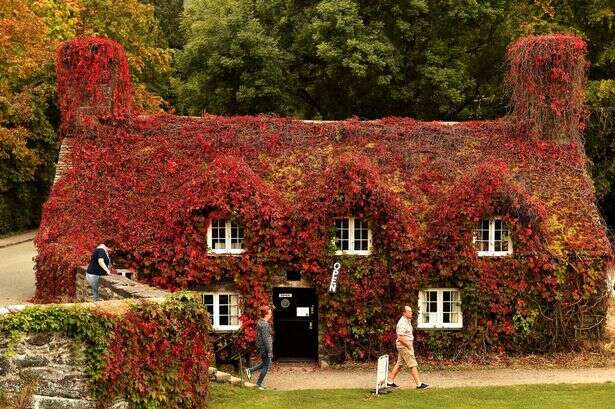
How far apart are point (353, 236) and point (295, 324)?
3.31 meters

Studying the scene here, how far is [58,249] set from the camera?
89.4 feet

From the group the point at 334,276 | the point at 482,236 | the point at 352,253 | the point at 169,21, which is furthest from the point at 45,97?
the point at 482,236

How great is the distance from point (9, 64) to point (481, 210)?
21.5m

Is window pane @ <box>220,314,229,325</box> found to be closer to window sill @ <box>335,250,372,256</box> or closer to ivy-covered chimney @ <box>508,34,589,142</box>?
window sill @ <box>335,250,372,256</box>

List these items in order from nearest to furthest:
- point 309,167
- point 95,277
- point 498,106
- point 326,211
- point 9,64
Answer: point 95,277
point 326,211
point 309,167
point 9,64
point 498,106

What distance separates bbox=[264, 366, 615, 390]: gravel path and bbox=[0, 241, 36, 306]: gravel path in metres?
9.82

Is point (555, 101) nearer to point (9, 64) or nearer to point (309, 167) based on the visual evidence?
point (309, 167)

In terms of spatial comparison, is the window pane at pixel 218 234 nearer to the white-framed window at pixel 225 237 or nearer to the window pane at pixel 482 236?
the white-framed window at pixel 225 237

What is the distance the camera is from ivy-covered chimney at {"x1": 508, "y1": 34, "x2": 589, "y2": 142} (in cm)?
3044

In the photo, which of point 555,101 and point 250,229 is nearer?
point 250,229

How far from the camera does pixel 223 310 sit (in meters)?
26.7

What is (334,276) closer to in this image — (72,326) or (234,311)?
(234,311)

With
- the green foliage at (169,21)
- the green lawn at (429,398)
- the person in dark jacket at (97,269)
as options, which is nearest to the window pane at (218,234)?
the person in dark jacket at (97,269)

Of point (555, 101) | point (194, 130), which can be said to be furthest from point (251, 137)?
point (555, 101)
